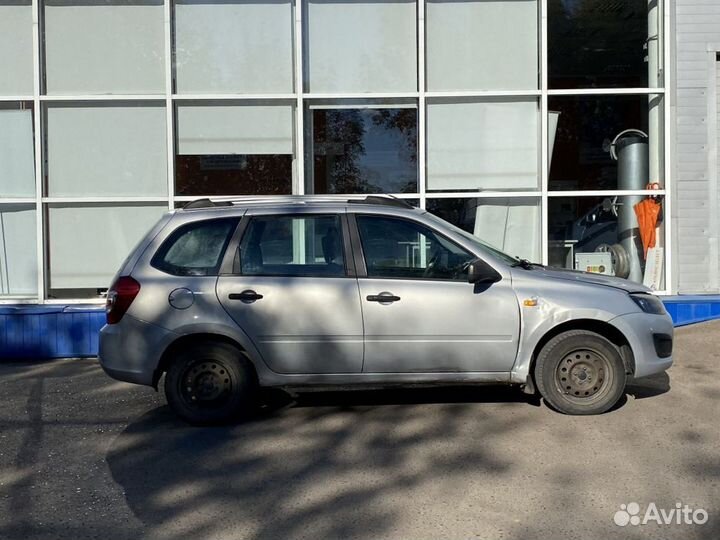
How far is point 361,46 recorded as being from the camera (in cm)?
1012

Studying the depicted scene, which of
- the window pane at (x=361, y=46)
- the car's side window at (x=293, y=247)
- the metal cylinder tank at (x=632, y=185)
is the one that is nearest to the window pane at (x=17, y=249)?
the window pane at (x=361, y=46)

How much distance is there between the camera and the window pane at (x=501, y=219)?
395 inches

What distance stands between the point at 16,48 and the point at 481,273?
7138 mm

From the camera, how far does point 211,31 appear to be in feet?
33.1

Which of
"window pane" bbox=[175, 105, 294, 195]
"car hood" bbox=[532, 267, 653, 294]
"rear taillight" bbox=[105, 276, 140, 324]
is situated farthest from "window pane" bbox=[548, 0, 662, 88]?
"rear taillight" bbox=[105, 276, 140, 324]

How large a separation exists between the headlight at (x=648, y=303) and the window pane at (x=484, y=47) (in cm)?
452

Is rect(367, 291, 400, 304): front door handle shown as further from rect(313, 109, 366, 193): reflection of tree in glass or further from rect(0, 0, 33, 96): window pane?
rect(0, 0, 33, 96): window pane

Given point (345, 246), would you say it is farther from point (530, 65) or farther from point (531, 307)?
point (530, 65)

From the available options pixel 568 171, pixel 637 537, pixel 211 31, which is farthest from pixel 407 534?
pixel 211 31

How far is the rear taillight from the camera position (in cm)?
605

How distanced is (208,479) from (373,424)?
5.04 feet

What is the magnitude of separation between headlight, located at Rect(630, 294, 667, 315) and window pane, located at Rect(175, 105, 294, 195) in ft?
16.9

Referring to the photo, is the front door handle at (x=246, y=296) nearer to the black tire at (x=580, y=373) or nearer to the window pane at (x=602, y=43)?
the black tire at (x=580, y=373)

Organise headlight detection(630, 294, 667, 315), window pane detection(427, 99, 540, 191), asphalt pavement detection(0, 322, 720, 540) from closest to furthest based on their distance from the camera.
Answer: asphalt pavement detection(0, 322, 720, 540)
headlight detection(630, 294, 667, 315)
window pane detection(427, 99, 540, 191)
